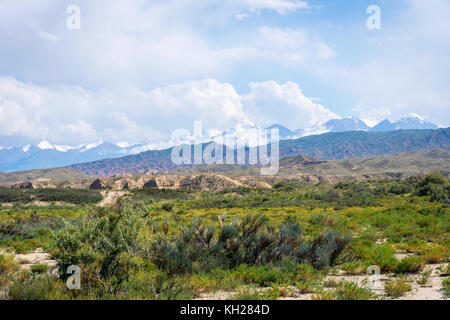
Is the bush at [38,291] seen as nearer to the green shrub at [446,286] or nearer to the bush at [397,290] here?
the bush at [397,290]

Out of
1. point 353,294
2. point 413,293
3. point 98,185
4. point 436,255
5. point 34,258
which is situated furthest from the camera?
point 98,185

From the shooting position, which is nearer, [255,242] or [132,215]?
[132,215]

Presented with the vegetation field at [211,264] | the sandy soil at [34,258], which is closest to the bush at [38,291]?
the vegetation field at [211,264]

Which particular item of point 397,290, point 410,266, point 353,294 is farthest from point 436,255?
point 353,294

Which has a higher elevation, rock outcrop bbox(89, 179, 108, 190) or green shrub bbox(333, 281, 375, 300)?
green shrub bbox(333, 281, 375, 300)

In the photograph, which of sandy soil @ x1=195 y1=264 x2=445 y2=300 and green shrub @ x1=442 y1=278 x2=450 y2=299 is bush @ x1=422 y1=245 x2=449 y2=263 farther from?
green shrub @ x1=442 y1=278 x2=450 y2=299

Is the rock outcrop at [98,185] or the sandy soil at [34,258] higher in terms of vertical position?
the sandy soil at [34,258]

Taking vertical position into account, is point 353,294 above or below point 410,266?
above

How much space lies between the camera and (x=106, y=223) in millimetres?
6969

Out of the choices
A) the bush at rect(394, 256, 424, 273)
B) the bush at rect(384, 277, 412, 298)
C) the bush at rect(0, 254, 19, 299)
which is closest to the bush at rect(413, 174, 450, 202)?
the bush at rect(394, 256, 424, 273)

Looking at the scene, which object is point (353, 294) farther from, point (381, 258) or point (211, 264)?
point (211, 264)
